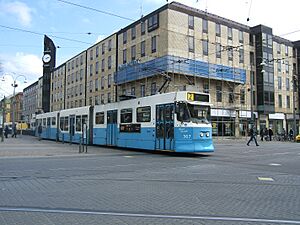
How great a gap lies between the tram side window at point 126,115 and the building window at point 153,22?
2171 cm

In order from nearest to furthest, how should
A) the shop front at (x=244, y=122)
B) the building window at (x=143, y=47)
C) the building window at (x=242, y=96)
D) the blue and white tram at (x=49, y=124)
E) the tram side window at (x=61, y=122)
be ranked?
the tram side window at (x=61, y=122), the blue and white tram at (x=49, y=124), the building window at (x=143, y=47), the shop front at (x=244, y=122), the building window at (x=242, y=96)

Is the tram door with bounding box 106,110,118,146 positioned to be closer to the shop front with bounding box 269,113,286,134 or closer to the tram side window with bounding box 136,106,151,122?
the tram side window with bounding box 136,106,151,122

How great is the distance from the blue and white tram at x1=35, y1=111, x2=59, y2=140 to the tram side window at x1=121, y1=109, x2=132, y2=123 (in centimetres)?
1380

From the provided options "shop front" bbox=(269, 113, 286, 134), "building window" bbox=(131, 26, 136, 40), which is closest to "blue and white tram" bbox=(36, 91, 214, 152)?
Result: "building window" bbox=(131, 26, 136, 40)

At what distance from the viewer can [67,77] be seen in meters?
70.9

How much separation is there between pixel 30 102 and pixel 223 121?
7138 centimetres

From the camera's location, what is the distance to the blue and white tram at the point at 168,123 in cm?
1692

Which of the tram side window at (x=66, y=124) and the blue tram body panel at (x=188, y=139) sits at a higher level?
the tram side window at (x=66, y=124)

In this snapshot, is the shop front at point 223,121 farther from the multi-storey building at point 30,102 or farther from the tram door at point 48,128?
the multi-storey building at point 30,102

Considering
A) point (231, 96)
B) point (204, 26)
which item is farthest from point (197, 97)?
point (231, 96)

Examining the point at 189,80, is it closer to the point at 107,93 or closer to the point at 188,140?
the point at 107,93

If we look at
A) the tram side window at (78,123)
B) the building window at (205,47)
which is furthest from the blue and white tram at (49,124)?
the building window at (205,47)

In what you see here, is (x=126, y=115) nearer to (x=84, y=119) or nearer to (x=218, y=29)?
(x=84, y=119)

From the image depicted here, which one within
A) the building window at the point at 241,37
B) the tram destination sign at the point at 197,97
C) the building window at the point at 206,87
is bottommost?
the tram destination sign at the point at 197,97
